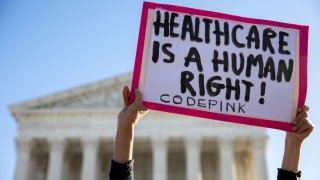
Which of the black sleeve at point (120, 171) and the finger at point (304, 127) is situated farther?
the finger at point (304, 127)

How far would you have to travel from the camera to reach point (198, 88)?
15.5ft

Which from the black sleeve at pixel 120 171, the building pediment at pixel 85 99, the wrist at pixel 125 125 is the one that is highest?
the building pediment at pixel 85 99

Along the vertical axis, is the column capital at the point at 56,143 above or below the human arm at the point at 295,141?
above

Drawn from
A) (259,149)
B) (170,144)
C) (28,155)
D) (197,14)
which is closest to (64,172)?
(28,155)

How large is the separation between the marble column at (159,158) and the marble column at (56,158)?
22.8 ft

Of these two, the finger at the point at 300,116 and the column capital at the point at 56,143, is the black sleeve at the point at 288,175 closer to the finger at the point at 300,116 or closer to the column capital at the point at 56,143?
the finger at the point at 300,116

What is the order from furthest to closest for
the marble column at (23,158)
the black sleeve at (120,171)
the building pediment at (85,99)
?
the building pediment at (85,99) < the marble column at (23,158) < the black sleeve at (120,171)

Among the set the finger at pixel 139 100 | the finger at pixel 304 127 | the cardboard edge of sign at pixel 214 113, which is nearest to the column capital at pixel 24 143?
the cardboard edge of sign at pixel 214 113

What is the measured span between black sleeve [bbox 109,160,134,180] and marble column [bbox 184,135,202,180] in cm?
3678

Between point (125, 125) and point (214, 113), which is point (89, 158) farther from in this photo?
point (125, 125)

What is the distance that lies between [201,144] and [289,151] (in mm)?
38382

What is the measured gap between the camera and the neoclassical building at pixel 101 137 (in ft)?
136

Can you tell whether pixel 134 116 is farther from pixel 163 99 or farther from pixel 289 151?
pixel 289 151

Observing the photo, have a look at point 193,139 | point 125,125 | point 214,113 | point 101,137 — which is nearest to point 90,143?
point 101,137
